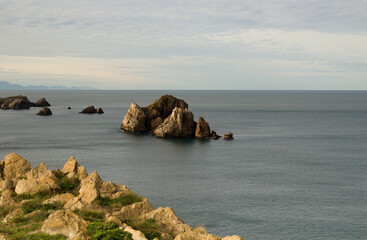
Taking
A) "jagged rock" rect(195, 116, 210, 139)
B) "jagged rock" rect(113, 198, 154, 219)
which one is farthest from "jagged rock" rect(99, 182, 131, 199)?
"jagged rock" rect(195, 116, 210, 139)

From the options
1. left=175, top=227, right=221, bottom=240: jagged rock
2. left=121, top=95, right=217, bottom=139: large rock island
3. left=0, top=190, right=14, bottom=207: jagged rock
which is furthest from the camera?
left=121, top=95, right=217, bottom=139: large rock island

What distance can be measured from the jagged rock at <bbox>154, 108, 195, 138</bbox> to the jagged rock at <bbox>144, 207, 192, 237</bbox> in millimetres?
81849

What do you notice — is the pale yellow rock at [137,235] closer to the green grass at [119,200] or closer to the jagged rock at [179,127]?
the green grass at [119,200]

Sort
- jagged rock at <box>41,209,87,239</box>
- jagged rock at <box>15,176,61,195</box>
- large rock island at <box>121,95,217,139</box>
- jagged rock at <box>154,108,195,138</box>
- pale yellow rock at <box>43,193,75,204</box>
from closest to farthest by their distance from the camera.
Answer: jagged rock at <box>41,209,87,239</box> → pale yellow rock at <box>43,193,75,204</box> → jagged rock at <box>15,176,61,195</box> → large rock island at <box>121,95,217,139</box> → jagged rock at <box>154,108,195,138</box>

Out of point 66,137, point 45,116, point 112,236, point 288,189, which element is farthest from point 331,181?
point 45,116

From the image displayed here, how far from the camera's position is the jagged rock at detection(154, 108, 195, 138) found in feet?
349

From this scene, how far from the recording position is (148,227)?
22.3m

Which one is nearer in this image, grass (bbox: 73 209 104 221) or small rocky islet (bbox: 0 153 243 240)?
small rocky islet (bbox: 0 153 243 240)

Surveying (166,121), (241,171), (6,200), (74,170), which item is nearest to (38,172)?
(74,170)

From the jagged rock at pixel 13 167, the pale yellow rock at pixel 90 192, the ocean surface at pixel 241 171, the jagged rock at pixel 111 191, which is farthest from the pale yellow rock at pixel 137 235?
the ocean surface at pixel 241 171

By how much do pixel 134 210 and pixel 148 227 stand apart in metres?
3.41

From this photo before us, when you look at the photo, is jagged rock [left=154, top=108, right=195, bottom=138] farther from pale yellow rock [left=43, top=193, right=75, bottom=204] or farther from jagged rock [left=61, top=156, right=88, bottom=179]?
pale yellow rock [left=43, top=193, right=75, bottom=204]

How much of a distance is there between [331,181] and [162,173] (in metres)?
27.9

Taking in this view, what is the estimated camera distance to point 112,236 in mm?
19047
